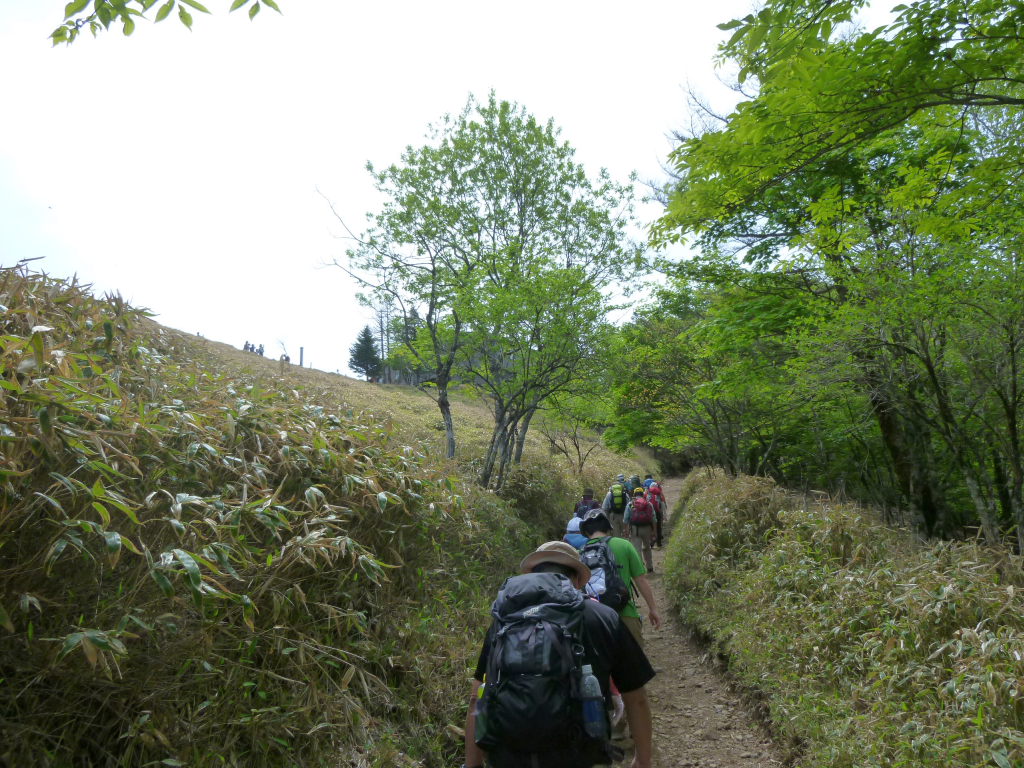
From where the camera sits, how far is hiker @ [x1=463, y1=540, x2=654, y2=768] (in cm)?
215

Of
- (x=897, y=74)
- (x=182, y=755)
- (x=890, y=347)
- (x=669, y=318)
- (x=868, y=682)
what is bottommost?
(x=182, y=755)

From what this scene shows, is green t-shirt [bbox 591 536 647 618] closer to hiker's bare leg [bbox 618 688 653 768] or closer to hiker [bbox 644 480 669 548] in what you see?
hiker's bare leg [bbox 618 688 653 768]

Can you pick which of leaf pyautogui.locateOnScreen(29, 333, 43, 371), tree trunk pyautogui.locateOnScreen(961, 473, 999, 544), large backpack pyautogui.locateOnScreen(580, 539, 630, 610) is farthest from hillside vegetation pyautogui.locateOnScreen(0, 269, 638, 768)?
tree trunk pyautogui.locateOnScreen(961, 473, 999, 544)

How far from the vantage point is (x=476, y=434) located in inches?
1030

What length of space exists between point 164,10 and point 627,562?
16.7 ft

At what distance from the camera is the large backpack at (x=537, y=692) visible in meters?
2.14

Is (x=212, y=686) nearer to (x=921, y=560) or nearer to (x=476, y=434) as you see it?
(x=921, y=560)

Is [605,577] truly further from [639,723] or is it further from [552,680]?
[552,680]

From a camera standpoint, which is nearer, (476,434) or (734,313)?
(734,313)

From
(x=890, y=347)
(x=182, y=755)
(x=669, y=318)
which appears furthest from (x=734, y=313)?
(x=182, y=755)

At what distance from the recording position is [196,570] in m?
2.43

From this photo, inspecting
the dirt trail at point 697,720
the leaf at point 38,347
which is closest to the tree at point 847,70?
the leaf at point 38,347

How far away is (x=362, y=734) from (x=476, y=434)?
2231cm

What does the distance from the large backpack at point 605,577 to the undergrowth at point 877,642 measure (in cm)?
157
